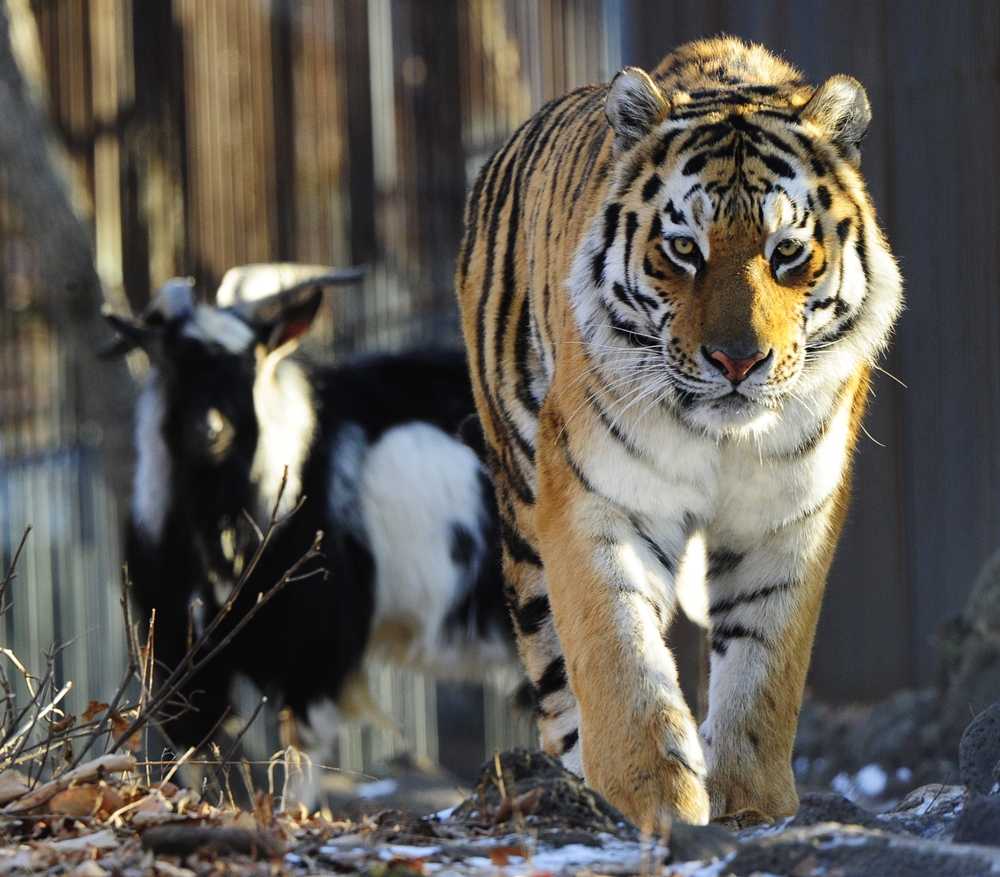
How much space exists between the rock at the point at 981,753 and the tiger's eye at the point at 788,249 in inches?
41.4

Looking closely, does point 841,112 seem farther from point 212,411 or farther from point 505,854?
point 212,411

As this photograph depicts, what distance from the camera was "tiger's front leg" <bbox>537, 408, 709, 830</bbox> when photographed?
2.76 m

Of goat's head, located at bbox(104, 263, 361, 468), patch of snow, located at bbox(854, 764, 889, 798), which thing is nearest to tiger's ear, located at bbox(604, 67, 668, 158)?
goat's head, located at bbox(104, 263, 361, 468)

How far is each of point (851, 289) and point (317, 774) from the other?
323 cm

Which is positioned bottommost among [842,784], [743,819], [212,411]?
[842,784]

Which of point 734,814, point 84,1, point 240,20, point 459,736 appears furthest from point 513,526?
point 84,1

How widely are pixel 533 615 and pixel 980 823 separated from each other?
1.60 meters

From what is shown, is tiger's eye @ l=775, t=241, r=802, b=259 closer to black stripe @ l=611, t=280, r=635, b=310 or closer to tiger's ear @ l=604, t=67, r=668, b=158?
black stripe @ l=611, t=280, r=635, b=310

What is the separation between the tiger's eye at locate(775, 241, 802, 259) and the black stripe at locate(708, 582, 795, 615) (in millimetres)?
755

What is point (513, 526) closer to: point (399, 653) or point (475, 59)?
point (399, 653)

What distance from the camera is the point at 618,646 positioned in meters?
2.92

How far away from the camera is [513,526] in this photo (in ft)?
12.7

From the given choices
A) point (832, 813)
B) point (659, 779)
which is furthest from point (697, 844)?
point (659, 779)

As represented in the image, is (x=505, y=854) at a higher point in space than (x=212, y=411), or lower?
lower
